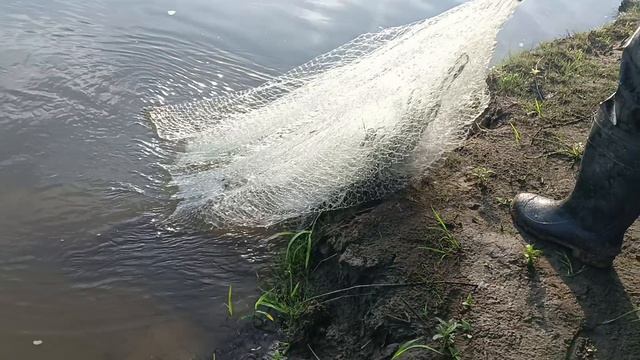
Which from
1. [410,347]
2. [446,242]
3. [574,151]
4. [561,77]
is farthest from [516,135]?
[410,347]

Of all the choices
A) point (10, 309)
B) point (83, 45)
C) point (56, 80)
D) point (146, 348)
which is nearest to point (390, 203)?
point (146, 348)

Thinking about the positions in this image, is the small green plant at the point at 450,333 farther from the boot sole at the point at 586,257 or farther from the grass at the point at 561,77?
the grass at the point at 561,77

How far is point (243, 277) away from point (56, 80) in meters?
3.08

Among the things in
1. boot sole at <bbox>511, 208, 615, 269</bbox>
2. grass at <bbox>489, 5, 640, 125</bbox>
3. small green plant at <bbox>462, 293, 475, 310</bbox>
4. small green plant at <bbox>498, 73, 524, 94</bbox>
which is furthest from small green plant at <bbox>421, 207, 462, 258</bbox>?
small green plant at <bbox>498, 73, 524, 94</bbox>

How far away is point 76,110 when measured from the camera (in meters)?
4.75

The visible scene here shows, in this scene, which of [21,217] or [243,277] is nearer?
[243,277]

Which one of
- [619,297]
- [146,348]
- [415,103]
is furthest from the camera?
[415,103]

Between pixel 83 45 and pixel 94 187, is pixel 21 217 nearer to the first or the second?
pixel 94 187

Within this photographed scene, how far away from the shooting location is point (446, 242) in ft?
8.85

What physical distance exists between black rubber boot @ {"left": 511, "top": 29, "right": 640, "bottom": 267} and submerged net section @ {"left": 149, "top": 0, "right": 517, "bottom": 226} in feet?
2.57

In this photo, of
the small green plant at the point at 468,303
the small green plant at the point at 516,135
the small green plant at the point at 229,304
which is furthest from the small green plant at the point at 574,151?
the small green plant at the point at 229,304

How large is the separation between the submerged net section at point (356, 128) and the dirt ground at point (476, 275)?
0.21 metres

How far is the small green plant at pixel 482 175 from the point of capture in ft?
10.4

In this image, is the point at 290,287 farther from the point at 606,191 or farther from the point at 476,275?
the point at 606,191
